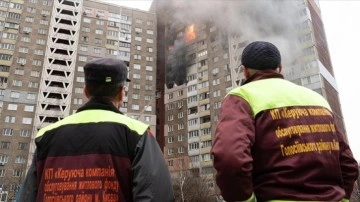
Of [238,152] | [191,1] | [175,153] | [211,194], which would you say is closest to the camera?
[238,152]

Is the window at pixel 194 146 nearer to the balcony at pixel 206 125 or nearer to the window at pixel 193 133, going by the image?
the window at pixel 193 133

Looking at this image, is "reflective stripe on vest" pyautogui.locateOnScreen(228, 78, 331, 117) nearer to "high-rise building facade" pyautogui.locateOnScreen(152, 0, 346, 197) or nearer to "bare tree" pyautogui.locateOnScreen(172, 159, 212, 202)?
"bare tree" pyautogui.locateOnScreen(172, 159, 212, 202)

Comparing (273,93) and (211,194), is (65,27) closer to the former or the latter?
(211,194)

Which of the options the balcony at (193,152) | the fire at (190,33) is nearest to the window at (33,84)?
the balcony at (193,152)

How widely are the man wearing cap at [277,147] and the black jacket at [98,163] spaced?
49 cm

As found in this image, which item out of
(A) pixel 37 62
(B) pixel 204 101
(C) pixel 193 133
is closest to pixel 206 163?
(C) pixel 193 133

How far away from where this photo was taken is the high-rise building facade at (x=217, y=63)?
4988 centimetres

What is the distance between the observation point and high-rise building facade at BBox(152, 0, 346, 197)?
49.9 metres

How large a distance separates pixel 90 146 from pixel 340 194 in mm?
1717

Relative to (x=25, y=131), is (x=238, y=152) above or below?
below

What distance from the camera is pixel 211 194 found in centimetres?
4672

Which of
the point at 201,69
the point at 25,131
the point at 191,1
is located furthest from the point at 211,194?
the point at 191,1

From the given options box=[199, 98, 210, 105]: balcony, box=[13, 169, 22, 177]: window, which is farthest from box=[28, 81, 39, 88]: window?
box=[199, 98, 210, 105]: balcony

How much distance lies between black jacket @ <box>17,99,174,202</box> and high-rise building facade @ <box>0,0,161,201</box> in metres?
45.8
